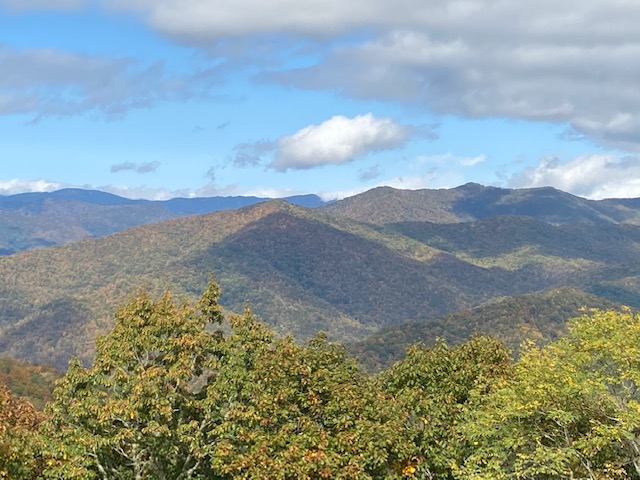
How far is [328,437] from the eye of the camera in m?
29.5

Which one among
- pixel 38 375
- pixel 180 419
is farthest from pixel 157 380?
pixel 38 375

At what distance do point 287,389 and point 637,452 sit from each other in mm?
15312

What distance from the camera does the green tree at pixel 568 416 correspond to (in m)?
28.6

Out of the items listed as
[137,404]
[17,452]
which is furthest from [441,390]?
[17,452]

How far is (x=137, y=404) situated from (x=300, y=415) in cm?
728

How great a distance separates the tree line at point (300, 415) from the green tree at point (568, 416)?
8cm

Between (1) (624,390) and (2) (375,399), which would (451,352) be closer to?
(2) (375,399)

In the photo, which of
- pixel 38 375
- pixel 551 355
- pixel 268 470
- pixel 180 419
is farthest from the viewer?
A: pixel 38 375

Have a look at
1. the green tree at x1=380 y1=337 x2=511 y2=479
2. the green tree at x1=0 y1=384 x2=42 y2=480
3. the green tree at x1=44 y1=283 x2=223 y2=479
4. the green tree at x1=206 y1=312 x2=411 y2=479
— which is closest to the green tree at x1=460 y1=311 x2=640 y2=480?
the green tree at x1=380 y1=337 x2=511 y2=479

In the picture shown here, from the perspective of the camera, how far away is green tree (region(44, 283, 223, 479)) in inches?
1183

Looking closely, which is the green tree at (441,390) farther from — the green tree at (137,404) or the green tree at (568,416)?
the green tree at (137,404)

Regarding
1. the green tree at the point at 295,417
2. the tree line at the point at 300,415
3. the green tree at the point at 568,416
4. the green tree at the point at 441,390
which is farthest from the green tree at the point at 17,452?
the green tree at the point at 568,416

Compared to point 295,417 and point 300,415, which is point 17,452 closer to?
point 295,417

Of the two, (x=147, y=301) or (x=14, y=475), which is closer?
(x=14, y=475)
